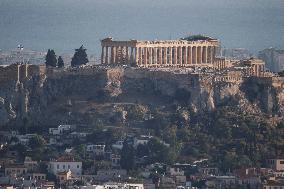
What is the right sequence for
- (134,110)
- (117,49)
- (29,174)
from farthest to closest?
(117,49), (134,110), (29,174)

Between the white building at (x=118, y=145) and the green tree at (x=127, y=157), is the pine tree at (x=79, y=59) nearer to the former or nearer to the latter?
the white building at (x=118, y=145)

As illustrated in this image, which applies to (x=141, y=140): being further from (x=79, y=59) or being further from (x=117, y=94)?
(x=79, y=59)

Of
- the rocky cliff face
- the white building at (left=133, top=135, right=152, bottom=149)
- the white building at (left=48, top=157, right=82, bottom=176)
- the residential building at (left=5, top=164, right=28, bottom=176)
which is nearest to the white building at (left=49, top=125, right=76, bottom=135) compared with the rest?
the rocky cliff face

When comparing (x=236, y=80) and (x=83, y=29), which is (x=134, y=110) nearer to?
(x=236, y=80)

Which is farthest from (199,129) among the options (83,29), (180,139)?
(83,29)

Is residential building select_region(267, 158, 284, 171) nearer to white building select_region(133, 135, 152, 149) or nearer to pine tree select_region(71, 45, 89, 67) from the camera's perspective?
white building select_region(133, 135, 152, 149)

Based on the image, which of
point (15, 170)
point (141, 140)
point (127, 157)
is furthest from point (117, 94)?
point (15, 170)
